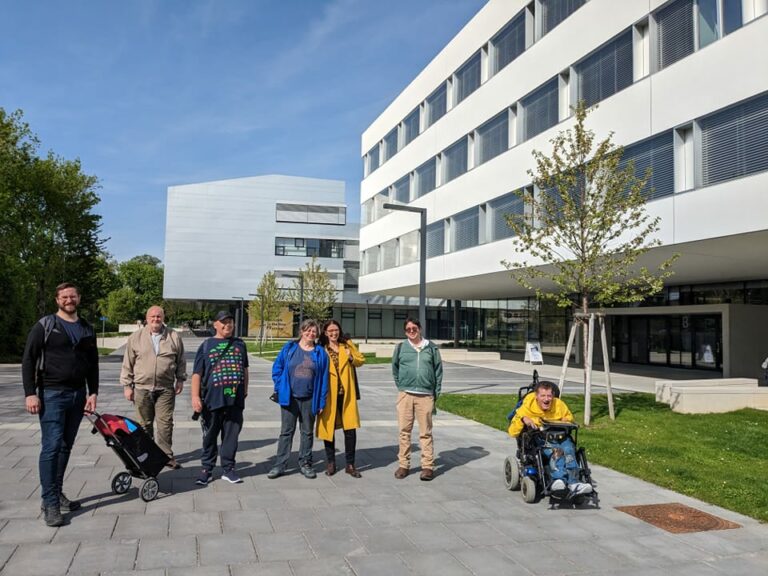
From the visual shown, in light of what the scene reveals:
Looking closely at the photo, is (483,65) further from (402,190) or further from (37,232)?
(37,232)

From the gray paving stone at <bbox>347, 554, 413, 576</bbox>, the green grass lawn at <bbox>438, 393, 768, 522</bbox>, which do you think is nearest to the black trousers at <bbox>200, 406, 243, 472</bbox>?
the gray paving stone at <bbox>347, 554, 413, 576</bbox>

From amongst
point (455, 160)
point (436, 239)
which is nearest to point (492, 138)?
point (455, 160)

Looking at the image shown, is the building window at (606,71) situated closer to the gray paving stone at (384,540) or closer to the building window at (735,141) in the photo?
the building window at (735,141)

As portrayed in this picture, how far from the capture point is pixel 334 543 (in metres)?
4.97

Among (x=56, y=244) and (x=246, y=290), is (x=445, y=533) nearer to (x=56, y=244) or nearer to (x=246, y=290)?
(x=56, y=244)

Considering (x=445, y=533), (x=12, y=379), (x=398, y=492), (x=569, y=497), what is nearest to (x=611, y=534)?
(x=569, y=497)

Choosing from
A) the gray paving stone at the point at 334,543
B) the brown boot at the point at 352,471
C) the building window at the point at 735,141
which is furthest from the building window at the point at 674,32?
the gray paving stone at the point at 334,543

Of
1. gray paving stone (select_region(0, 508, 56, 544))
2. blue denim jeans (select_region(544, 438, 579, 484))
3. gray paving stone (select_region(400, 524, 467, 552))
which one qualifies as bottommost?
gray paving stone (select_region(400, 524, 467, 552))

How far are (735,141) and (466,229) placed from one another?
13.0m

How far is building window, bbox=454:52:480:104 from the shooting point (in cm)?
2648

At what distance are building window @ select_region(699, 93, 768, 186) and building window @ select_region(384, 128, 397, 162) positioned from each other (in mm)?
22357

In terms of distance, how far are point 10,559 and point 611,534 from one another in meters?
4.62

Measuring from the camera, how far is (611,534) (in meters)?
5.42

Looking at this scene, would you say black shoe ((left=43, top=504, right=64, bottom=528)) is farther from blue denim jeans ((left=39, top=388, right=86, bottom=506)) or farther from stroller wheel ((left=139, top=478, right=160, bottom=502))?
stroller wheel ((left=139, top=478, right=160, bottom=502))
